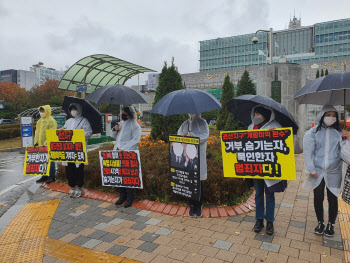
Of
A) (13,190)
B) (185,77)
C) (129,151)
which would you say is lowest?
(13,190)

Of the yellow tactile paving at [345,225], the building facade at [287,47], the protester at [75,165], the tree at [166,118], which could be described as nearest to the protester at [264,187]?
the yellow tactile paving at [345,225]

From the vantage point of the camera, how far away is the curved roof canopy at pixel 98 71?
11516mm

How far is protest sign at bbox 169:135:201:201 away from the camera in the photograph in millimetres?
4250

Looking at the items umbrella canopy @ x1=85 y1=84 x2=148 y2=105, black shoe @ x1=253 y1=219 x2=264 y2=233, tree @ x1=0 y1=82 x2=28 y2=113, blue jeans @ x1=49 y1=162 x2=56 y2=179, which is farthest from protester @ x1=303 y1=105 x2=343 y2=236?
tree @ x1=0 y1=82 x2=28 y2=113

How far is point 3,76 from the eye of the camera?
4313 inches

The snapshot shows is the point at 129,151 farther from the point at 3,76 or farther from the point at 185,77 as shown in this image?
the point at 3,76

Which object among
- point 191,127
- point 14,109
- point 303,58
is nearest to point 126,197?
point 191,127

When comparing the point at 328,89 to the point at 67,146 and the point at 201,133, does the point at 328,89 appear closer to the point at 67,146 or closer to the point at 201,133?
the point at 201,133

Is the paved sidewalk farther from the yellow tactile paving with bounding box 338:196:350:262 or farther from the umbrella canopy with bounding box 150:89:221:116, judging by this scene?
the umbrella canopy with bounding box 150:89:221:116

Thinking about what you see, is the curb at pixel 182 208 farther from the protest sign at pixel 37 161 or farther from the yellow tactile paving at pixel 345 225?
the protest sign at pixel 37 161

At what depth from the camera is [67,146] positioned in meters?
5.51

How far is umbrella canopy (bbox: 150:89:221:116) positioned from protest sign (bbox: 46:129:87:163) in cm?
199

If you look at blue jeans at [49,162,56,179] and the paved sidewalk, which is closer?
the paved sidewalk

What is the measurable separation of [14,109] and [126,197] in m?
49.0
